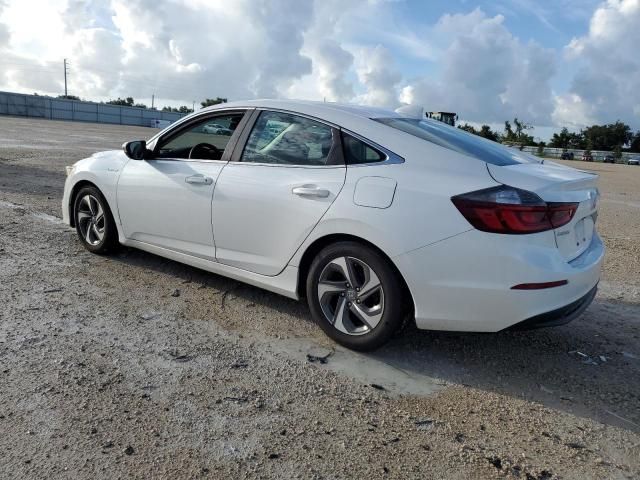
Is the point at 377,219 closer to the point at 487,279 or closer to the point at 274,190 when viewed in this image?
the point at 487,279

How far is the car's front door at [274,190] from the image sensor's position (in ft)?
11.9

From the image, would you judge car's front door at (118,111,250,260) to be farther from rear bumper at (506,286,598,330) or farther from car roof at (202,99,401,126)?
rear bumper at (506,286,598,330)

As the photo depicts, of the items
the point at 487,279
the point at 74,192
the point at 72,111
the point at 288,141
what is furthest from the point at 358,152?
the point at 72,111

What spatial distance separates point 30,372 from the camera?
3.10 meters

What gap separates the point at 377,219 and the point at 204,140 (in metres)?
2.03

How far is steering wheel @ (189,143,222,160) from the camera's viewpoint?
4367 millimetres

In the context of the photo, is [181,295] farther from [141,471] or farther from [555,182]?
[555,182]

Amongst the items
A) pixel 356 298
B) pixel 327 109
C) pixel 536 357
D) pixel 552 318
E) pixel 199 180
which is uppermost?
pixel 327 109

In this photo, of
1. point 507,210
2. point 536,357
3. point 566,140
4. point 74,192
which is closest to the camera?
point 507,210

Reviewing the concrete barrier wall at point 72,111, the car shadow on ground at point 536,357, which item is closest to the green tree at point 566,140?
the concrete barrier wall at point 72,111

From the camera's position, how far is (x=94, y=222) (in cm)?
532

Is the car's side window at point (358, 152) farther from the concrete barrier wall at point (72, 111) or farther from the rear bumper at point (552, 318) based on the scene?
the concrete barrier wall at point (72, 111)

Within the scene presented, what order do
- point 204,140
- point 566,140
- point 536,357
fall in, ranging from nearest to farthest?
point 536,357 → point 204,140 → point 566,140

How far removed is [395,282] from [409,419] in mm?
816
